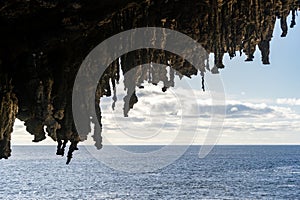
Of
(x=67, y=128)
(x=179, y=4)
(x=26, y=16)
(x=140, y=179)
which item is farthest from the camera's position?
(x=140, y=179)

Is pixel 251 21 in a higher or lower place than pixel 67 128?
higher

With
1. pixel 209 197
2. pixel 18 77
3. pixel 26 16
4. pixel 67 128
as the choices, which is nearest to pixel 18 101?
pixel 18 77

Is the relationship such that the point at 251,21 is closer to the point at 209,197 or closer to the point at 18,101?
the point at 18,101

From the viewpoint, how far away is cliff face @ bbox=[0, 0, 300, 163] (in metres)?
9.76

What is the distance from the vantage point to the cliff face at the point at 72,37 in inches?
384

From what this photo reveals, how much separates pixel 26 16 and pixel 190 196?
59.7m

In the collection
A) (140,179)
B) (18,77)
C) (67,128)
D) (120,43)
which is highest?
(120,43)

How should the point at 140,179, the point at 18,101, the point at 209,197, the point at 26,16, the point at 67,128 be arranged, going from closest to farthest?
the point at 26,16 < the point at 18,101 < the point at 67,128 < the point at 209,197 < the point at 140,179

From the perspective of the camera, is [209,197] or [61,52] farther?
[209,197]

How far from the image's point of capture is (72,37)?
33.5 feet

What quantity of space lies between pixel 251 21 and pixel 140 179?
84.4 m

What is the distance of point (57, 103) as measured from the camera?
11.4 metres

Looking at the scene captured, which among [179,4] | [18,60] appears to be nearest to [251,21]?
[179,4]

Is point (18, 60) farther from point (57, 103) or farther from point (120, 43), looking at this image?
point (120, 43)
